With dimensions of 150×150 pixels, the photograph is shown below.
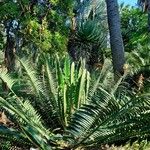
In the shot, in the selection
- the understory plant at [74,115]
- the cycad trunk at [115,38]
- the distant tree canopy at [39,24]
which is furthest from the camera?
the distant tree canopy at [39,24]

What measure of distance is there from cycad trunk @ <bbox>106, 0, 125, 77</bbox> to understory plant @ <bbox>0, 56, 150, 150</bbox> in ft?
11.4

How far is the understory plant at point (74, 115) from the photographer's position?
6.05 m

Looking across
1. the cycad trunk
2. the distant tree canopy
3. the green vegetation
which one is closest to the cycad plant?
the green vegetation

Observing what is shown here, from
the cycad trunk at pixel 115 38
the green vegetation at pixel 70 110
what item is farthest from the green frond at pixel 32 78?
the cycad trunk at pixel 115 38

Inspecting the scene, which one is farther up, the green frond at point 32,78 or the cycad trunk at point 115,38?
the cycad trunk at point 115,38

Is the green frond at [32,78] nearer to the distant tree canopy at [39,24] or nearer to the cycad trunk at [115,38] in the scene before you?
the cycad trunk at [115,38]

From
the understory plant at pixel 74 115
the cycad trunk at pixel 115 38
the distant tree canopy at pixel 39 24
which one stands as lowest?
the understory plant at pixel 74 115

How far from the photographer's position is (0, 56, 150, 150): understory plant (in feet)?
19.9

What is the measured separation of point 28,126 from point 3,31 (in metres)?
15.1

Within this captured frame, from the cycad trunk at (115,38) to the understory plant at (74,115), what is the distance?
347 cm

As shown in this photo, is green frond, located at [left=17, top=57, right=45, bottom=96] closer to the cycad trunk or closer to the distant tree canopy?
the cycad trunk

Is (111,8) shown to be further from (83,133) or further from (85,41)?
(85,41)

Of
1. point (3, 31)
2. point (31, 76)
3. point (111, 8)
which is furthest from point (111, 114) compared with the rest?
point (3, 31)

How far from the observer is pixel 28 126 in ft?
19.9
